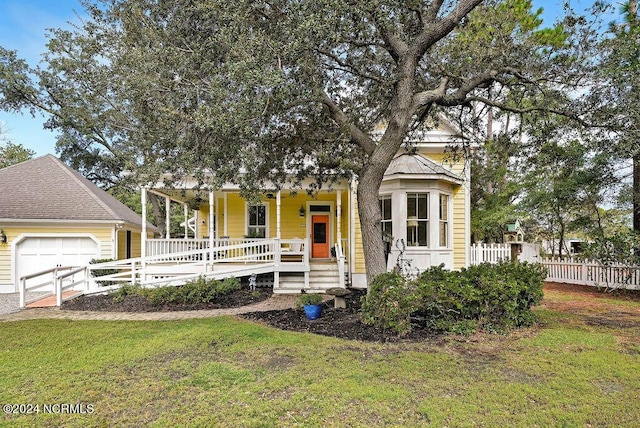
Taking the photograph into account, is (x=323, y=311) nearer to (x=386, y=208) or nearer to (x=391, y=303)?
(x=391, y=303)

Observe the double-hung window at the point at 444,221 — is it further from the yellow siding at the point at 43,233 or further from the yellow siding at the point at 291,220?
the yellow siding at the point at 43,233

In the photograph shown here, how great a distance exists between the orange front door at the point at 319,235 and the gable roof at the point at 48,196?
6.96 m

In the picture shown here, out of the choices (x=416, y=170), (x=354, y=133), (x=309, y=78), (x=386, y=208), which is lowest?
(x=386, y=208)

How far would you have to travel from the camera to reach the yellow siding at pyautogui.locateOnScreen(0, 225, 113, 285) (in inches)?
488

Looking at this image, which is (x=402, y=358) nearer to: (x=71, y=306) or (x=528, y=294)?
(x=528, y=294)

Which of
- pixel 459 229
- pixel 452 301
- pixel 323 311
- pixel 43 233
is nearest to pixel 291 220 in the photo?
pixel 459 229

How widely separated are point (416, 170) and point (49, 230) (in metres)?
12.6

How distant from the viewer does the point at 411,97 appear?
270 inches

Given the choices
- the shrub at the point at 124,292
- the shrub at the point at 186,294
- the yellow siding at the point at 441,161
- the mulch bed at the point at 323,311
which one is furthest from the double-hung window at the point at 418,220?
the shrub at the point at 124,292

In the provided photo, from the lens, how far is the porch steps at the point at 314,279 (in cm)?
1112

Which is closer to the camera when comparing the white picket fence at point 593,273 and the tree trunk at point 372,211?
the tree trunk at point 372,211

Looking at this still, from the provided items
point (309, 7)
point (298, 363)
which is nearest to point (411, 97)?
point (309, 7)

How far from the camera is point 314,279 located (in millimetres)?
11406

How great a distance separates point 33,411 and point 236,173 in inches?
180
